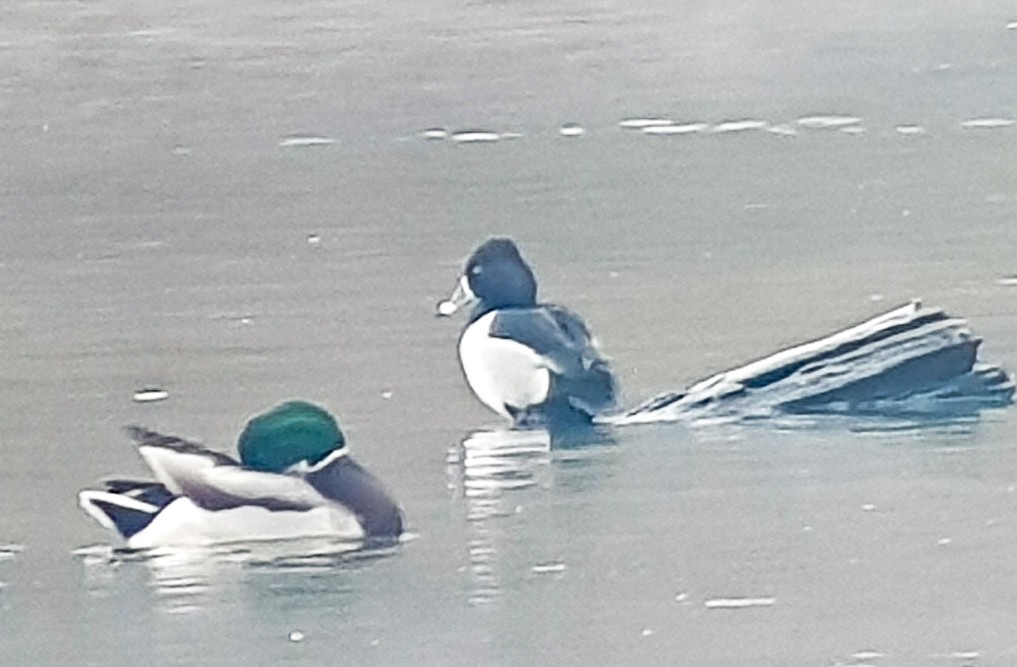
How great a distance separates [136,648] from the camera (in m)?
5.10

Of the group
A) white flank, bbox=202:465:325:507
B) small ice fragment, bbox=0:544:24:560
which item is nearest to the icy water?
small ice fragment, bbox=0:544:24:560

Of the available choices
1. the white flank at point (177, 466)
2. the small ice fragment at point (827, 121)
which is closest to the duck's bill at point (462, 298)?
the white flank at point (177, 466)

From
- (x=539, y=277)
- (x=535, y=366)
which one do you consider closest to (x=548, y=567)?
(x=535, y=366)

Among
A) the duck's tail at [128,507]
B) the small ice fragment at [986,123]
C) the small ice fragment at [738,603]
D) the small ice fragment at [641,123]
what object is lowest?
the small ice fragment at [738,603]

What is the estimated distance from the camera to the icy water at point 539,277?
527 centimetres

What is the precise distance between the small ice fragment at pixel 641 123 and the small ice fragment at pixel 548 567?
4.63 meters

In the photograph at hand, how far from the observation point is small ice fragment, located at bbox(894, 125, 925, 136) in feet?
32.2

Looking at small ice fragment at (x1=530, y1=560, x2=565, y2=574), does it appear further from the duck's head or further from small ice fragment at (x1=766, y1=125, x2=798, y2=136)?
small ice fragment at (x1=766, y1=125, x2=798, y2=136)

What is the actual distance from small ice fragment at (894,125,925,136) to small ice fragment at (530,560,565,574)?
4.47 m

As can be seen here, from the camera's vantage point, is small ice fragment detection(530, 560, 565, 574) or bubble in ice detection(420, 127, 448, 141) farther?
bubble in ice detection(420, 127, 448, 141)

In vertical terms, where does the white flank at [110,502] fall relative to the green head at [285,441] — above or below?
below

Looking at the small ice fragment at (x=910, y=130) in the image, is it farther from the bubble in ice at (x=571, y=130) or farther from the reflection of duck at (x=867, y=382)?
the reflection of duck at (x=867, y=382)

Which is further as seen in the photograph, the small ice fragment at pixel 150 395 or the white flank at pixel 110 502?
the small ice fragment at pixel 150 395

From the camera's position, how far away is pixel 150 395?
6.88 meters
